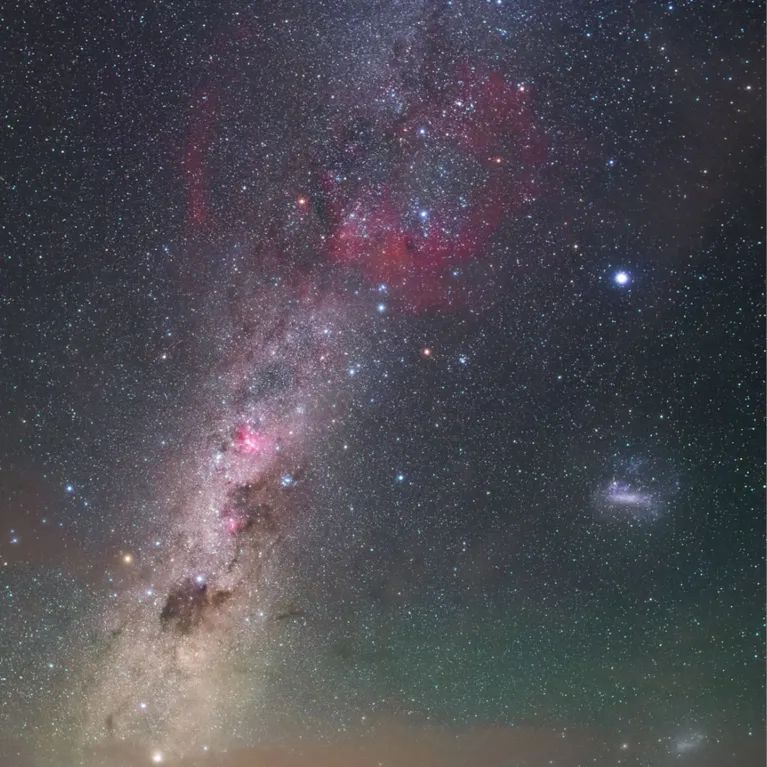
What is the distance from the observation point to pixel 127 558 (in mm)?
12164

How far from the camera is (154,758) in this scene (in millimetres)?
13516

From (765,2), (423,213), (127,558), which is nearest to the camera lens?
(765,2)

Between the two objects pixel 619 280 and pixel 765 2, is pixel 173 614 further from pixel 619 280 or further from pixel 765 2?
pixel 765 2

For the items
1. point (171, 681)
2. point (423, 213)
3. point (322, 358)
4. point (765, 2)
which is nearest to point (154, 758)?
point (171, 681)

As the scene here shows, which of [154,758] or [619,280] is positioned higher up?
[619,280]

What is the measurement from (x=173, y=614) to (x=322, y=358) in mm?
4441

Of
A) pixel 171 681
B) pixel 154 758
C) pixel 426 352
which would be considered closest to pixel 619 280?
pixel 426 352

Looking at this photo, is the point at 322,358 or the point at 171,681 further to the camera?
the point at 171,681

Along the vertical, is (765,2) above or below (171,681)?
above

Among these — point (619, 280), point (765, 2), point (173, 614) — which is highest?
point (765, 2)

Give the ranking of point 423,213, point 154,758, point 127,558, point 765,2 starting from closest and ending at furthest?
1. point 765,2
2. point 423,213
3. point 127,558
4. point 154,758

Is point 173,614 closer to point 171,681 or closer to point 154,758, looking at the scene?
point 171,681

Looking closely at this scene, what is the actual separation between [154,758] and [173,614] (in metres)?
2.70

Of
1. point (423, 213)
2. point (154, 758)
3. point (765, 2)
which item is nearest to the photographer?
point (765, 2)
